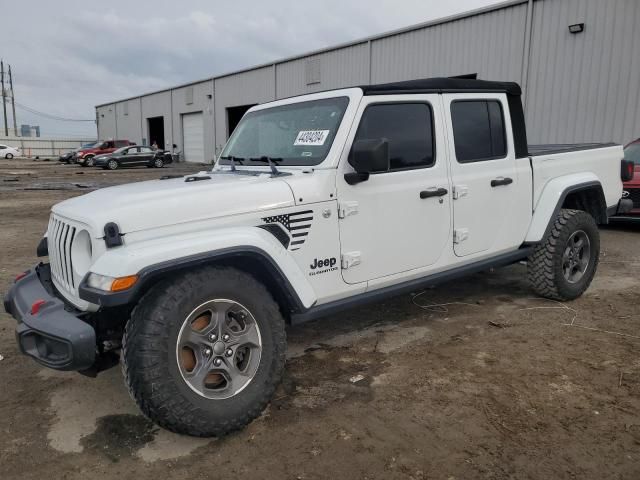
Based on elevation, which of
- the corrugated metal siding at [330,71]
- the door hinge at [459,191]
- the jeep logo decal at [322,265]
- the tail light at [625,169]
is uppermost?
the corrugated metal siding at [330,71]

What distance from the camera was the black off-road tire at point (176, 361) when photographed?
2.54m

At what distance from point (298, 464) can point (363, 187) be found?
1.71m

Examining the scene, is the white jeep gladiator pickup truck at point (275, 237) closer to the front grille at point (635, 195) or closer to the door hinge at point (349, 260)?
the door hinge at point (349, 260)

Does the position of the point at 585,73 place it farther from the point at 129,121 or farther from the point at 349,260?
the point at 129,121

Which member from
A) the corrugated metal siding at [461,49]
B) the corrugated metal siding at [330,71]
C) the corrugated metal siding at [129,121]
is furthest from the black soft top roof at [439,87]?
the corrugated metal siding at [129,121]

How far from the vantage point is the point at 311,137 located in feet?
11.6

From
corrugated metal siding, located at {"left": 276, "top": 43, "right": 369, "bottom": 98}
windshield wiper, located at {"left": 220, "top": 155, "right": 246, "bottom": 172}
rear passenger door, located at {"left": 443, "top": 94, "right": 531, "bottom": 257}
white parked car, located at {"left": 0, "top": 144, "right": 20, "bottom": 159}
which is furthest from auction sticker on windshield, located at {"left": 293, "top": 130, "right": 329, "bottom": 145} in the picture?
white parked car, located at {"left": 0, "top": 144, "right": 20, "bottom": 159}

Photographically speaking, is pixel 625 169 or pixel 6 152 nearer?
pixel 625 169

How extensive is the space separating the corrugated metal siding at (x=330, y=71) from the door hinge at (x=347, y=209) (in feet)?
57.7

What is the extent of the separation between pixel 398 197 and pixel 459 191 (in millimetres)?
643

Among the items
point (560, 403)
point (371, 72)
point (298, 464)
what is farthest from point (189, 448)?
point (371, 72)

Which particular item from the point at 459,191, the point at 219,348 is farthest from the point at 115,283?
the point at 459,191

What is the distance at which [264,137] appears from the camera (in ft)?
13.1

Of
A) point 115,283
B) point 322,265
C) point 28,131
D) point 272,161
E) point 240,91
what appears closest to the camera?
point 115,283
